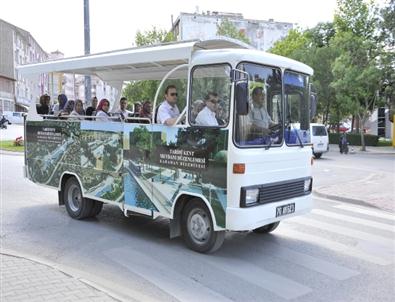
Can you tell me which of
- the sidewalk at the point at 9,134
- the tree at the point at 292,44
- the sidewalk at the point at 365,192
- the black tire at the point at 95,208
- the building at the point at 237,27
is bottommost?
the sidewalk at the point at 365,192

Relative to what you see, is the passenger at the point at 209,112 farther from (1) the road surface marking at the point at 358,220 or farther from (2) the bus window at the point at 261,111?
(1) the road surface marking at the point at 358,220

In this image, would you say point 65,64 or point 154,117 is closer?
point 154,117

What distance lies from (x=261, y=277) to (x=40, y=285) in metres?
2.51

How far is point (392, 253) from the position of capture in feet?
22.0

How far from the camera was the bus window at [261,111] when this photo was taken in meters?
5.88

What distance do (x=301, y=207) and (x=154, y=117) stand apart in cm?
254

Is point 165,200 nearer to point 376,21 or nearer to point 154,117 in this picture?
point 154,117

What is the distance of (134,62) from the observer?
7277 mm

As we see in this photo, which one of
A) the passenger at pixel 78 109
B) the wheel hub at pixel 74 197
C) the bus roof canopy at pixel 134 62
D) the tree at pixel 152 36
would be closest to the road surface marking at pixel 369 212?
the bus roof canopy at pixel 134 62

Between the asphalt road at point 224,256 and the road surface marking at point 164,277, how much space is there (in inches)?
0.4

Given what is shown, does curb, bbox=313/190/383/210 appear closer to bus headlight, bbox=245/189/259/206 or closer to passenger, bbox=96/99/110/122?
bus headlight, bbox=245/189/259/206

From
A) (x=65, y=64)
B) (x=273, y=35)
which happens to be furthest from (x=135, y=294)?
(x=273, y=35)

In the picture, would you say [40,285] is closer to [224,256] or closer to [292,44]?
[224,256]

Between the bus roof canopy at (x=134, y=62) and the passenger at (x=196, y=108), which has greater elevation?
the bus roof canopy at (x=134, y=62)
